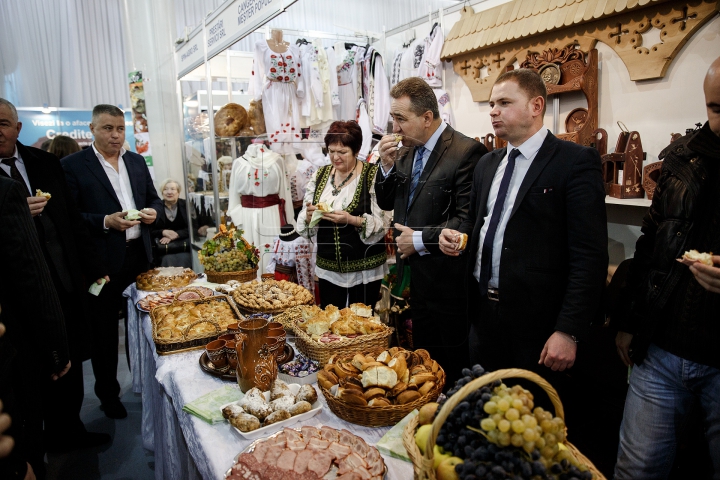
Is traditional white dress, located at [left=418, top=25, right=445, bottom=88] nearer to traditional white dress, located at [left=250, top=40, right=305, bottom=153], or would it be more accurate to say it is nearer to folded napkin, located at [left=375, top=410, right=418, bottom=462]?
traditional white dress, located at [left=250, top=40, right=305, bottom=153]

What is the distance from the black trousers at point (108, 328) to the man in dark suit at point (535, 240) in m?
2.41

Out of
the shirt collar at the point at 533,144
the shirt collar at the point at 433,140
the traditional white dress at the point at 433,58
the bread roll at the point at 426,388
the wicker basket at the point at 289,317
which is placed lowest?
the bread roll at the point at 426,388

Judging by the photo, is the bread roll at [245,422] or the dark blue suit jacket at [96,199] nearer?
the bread roll at [245,422]

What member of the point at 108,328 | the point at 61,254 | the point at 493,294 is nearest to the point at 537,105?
the point at 493,294

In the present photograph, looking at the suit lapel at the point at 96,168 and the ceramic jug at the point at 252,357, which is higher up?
the suit lapel at the point at 96,168

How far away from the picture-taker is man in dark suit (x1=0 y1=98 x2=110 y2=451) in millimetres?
2451

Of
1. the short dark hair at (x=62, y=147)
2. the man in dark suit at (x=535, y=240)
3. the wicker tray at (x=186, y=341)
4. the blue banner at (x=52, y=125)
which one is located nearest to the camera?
the man in dark suit at (x=535, y=240)

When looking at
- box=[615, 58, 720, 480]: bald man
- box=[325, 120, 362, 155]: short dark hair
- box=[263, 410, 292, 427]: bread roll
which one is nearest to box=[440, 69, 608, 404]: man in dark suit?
box=[615, 58, 720, 480]: bald man

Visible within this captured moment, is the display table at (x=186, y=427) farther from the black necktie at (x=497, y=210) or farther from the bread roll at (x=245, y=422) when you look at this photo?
the black necktie at (x=497, y=210)

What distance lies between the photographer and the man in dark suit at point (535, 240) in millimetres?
1711

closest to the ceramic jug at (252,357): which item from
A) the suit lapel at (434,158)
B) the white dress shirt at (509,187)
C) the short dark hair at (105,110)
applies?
the white dress shirt at (509,187)

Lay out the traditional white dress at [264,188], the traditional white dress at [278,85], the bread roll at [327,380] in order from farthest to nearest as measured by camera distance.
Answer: the traditional white dress at [278,85], the traditional white dress at [264,188], the bread roll at [327,380]

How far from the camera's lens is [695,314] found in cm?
148

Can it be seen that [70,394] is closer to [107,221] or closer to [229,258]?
[107,221]
